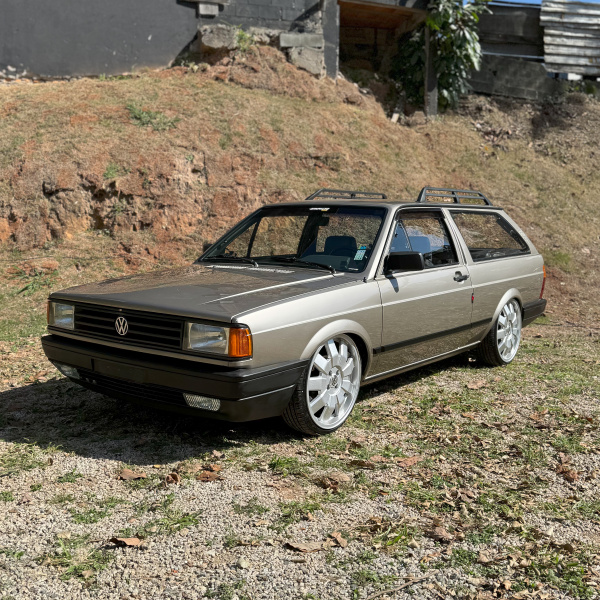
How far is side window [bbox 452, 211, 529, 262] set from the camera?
19.8ft

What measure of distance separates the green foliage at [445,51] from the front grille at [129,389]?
14.1 metres

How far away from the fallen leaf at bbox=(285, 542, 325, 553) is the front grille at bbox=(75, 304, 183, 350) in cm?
139

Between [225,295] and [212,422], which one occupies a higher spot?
[225,295]

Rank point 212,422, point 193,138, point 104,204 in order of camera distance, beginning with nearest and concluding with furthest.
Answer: point 212,422
point 104,204
point 193,138

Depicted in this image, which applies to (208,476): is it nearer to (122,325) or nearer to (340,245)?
(122,325)

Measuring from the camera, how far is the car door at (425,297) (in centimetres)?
488

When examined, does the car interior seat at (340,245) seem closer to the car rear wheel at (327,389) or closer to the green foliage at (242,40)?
the car rear wheel at (327,389)

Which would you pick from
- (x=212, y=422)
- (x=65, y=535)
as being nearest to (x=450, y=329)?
(x=212, y=422)

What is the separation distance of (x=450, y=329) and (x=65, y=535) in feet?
11.7

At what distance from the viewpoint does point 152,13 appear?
45.1 ft

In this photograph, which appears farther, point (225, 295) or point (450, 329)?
point (450, 329)

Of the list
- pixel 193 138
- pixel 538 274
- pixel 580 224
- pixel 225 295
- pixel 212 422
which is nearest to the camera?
pixel 225 295

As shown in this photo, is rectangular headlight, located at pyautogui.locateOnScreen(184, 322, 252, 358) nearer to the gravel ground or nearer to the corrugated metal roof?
the gravel ground

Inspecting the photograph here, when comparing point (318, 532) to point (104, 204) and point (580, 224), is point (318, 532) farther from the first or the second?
point (580, 224)
